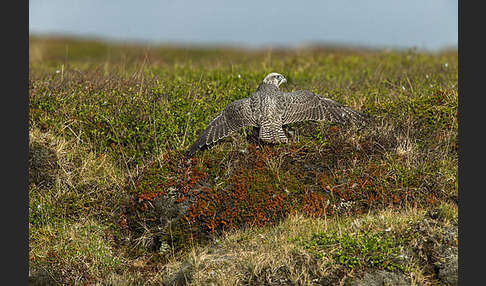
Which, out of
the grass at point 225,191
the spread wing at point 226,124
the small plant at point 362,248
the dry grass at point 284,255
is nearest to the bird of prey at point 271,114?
the spread wing at point 226,124

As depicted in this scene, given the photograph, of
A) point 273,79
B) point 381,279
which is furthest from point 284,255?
point 273,79

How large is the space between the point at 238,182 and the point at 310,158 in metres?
1.31

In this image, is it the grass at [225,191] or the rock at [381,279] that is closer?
the rock at [381,279]

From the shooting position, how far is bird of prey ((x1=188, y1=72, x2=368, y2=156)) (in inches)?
318

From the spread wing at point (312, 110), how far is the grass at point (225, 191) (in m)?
0.23

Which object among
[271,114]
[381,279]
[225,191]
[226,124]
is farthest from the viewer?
[226,124]

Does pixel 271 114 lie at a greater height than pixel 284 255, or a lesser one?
greater

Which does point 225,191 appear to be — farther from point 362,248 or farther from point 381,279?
point 381,279

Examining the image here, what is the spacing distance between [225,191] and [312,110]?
2.09 meters

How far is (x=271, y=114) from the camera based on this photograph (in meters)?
8.10

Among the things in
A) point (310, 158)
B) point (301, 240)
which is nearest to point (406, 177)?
point (310, 158)

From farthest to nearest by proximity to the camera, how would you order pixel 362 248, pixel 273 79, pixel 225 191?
pixel 273 79, pixel 225 191, pixel 362 248

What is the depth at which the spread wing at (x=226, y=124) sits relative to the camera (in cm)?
812

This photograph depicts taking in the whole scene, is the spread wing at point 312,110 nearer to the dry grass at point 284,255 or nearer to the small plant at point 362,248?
the dry grass at point 284,255
